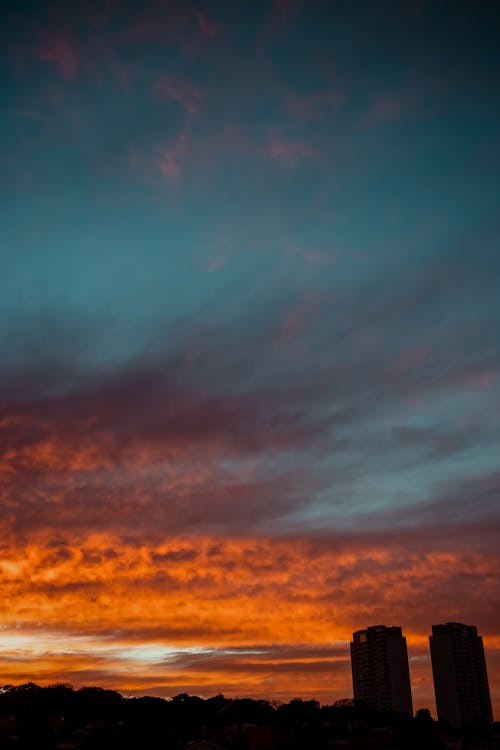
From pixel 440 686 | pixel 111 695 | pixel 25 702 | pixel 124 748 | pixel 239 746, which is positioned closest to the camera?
pixel 25 702

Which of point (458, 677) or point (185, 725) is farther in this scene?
point (458, 677)

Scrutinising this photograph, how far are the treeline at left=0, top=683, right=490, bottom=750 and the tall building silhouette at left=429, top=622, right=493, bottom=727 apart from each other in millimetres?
66488

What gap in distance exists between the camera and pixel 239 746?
75.7 feet

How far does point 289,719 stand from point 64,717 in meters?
32.1

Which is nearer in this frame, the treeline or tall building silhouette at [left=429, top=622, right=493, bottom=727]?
the treeline

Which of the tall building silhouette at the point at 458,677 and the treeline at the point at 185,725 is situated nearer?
the treeline at the point at 185,725

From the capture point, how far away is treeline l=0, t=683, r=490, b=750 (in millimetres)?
16109

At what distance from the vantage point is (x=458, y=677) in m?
192

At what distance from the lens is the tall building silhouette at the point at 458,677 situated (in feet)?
598

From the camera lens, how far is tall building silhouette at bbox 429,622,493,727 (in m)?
182

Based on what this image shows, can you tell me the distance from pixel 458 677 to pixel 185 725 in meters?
122

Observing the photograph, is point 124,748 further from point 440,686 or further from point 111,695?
point 440,686

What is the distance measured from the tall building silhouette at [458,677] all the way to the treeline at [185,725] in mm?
66488

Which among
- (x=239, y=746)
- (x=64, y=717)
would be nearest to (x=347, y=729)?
(x=64, y=717)
